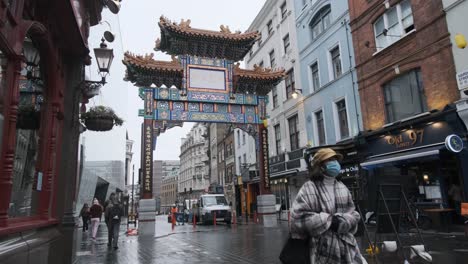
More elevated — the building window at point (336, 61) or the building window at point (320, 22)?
the building window at point (320, 22)

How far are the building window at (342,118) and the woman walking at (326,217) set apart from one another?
16462 mm

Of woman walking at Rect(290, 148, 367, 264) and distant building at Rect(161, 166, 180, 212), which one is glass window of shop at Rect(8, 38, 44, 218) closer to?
woman walking at Rect(290, 148, 367, 264)

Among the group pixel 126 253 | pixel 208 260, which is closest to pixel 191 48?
pixel 126 253

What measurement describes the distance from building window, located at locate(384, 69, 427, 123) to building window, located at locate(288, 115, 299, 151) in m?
8.63

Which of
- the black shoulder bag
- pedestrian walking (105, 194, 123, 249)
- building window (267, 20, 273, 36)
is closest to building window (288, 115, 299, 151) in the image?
building window (267, 20, 273, 36)

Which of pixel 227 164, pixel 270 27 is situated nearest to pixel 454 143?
pixel 270 27

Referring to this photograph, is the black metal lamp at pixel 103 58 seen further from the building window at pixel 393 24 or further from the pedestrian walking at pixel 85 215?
the pedestrian walking at pixel 85 215

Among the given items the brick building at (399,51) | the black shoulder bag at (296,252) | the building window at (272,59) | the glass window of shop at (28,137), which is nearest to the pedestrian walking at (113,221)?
the glass window of shop at (28,137)

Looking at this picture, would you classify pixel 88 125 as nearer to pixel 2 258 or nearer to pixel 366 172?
pixel 2 258

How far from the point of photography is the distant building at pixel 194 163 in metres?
84.7

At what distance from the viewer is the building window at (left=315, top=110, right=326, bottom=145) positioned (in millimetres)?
21453

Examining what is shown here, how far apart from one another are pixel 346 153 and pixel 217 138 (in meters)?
33.8

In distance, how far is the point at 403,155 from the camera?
14258 millimetres

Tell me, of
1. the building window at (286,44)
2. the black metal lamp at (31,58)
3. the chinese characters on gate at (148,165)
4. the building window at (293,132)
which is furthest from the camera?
the building window at (286,44)
